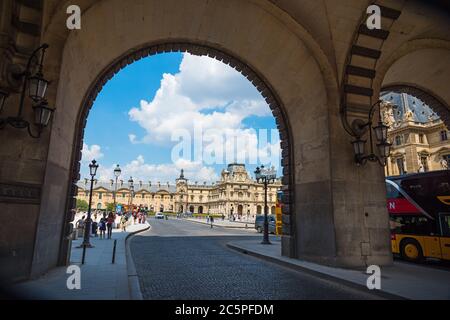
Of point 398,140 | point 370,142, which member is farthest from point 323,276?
point 398,140

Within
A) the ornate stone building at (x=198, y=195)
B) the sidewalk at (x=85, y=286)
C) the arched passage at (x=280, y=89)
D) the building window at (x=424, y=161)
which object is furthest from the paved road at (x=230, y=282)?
the ornate stone building at (x=198, y=195)

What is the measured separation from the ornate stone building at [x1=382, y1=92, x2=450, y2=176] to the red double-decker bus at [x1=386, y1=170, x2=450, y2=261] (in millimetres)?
38164

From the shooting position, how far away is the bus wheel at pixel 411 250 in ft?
42.4

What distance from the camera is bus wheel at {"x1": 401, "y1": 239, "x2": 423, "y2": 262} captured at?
12.9 metres

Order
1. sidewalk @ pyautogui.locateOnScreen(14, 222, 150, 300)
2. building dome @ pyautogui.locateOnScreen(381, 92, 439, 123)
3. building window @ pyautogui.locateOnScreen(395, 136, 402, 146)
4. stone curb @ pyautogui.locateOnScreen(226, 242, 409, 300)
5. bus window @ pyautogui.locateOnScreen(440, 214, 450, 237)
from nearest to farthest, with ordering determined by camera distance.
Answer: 1. sidewalk @ pyautogui.locateOnScreen(14, 222, 150, 300)
2. stone curb @ pyautogui.locateOnScreen(226, 242, 409, 300)
3. bus window @ pyautogui.locateOnScreen(440, 214, 450, 237)
4. building dome @ pyautogui.locateOnScreen(381, 92, 439, 123)
5. building window @ pyautogui.locateOnScreen(395, 136, 402, 146)

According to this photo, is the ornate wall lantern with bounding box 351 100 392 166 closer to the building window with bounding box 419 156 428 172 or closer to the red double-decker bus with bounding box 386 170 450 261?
the red double-decker bus with bounding box 386 170 450 261

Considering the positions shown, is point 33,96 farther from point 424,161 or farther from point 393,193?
point 424,161

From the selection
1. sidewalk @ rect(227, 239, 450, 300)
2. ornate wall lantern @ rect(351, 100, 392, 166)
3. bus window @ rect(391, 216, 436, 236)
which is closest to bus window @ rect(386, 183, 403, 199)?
bus window @ rect(391, 216, 436, 236)

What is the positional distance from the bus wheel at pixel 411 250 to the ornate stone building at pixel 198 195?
315 ft

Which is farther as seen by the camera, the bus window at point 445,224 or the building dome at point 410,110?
the building dome at point 410,110

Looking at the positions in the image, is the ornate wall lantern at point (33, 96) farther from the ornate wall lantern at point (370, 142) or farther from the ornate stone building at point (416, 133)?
the ornate stone building at point (416, 133)

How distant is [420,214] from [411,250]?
1767 mm

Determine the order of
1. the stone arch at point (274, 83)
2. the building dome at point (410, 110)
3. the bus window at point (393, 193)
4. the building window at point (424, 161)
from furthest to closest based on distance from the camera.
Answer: the building dome at point (410, 110)
the building window at point (424, 161)
the bus window at point (393, 193)
the stone arch at point (274, 83)
